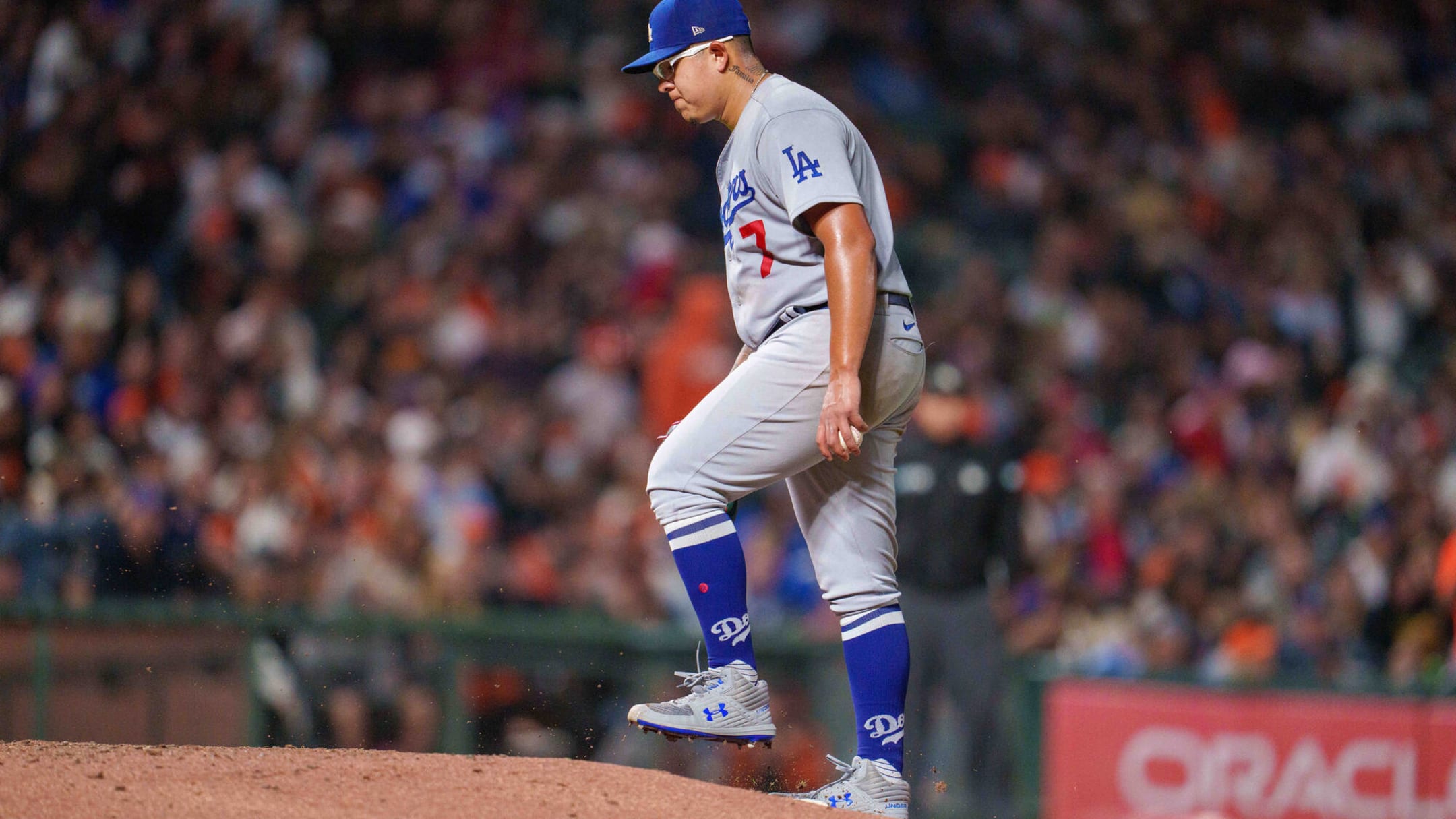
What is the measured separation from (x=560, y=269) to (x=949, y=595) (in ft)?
Answer: 15.9

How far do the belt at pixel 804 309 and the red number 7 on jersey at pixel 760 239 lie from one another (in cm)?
11

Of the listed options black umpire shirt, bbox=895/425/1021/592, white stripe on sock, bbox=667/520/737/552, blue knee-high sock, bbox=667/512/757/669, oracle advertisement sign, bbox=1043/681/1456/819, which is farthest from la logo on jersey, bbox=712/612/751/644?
oracle advertisement sign, bbox=1043/681/1456/819

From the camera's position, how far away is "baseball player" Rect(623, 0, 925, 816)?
3826mm

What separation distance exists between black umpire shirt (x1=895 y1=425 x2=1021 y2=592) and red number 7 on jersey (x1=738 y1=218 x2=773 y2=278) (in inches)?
134

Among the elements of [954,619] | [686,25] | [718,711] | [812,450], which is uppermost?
[686,25]

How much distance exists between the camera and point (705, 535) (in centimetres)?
399

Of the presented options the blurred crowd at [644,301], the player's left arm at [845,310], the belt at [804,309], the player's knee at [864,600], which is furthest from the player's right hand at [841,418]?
the blurred crowd at [644,301]

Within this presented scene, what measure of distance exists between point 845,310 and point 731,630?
0.94m

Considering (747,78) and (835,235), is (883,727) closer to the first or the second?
(835,235)

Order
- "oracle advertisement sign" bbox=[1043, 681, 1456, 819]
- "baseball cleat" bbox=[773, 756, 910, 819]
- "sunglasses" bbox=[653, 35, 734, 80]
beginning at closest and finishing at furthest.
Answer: "sunglasses" bbox=[653, 35, 734, 80] < "baseball cleat" bbox=[773, 756, 910, 819] < "oracle advertisement sign" bbox=[1043, 681, 1456, 819]

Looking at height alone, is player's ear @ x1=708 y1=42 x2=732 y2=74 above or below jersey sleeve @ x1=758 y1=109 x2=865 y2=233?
above

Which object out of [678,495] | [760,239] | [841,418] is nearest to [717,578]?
[678,495]

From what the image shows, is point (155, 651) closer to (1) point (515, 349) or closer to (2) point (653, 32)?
(1) point (515, 349)

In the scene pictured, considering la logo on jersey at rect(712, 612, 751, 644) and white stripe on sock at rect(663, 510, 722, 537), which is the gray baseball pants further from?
la logo on jersey at rect(712, 612, 751, 644)
